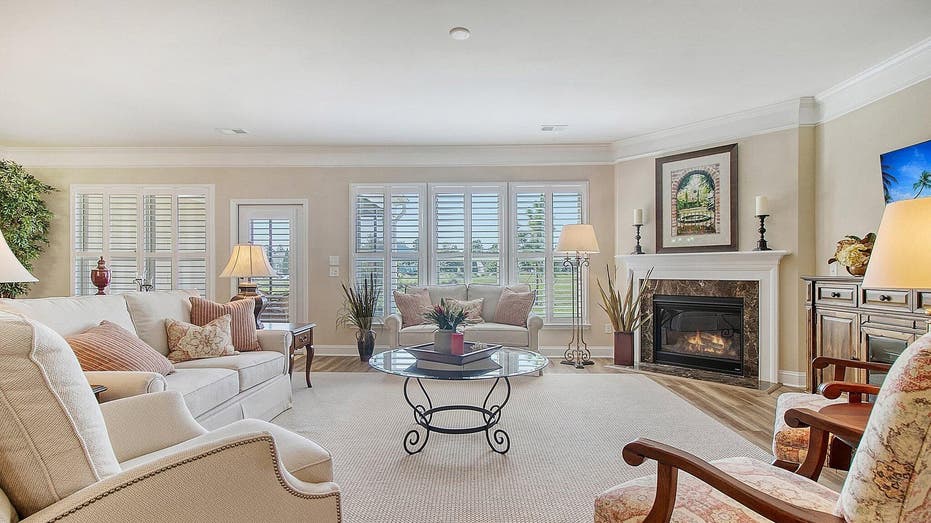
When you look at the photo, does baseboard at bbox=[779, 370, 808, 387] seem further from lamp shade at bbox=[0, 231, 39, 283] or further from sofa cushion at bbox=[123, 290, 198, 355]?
lamp shade at bbox=[0, 231, 39, 283]

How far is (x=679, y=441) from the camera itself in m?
2.91

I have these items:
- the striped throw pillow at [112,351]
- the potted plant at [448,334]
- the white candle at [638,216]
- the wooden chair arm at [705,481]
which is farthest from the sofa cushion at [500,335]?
the wooden chair arm at [705,481]

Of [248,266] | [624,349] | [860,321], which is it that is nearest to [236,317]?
[248,266]

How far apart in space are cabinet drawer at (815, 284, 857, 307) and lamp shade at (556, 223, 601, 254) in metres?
1.97

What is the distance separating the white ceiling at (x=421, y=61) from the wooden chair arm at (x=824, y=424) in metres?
2.20

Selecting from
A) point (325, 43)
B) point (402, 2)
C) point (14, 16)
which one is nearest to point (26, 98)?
point (14, 16)

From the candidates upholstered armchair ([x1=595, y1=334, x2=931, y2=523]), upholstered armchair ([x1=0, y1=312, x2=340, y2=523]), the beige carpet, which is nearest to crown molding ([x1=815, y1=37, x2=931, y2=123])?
the beige carpet

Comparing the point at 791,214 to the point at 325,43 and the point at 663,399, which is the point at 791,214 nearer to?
the point at 663,399

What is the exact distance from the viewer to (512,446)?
2.81 metres

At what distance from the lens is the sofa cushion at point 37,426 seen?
926 mm

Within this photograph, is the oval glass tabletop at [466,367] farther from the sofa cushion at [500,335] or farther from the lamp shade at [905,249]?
the lamp shade at [905,249]

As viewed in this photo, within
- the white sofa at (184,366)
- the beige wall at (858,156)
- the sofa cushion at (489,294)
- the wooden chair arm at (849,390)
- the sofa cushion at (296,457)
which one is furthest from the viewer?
the sofa cushion at (489,294)

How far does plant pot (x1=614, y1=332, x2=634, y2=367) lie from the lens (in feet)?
17.0

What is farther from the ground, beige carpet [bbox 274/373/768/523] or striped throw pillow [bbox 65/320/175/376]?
striped throw pillow [bbox 65/320/175/376]
